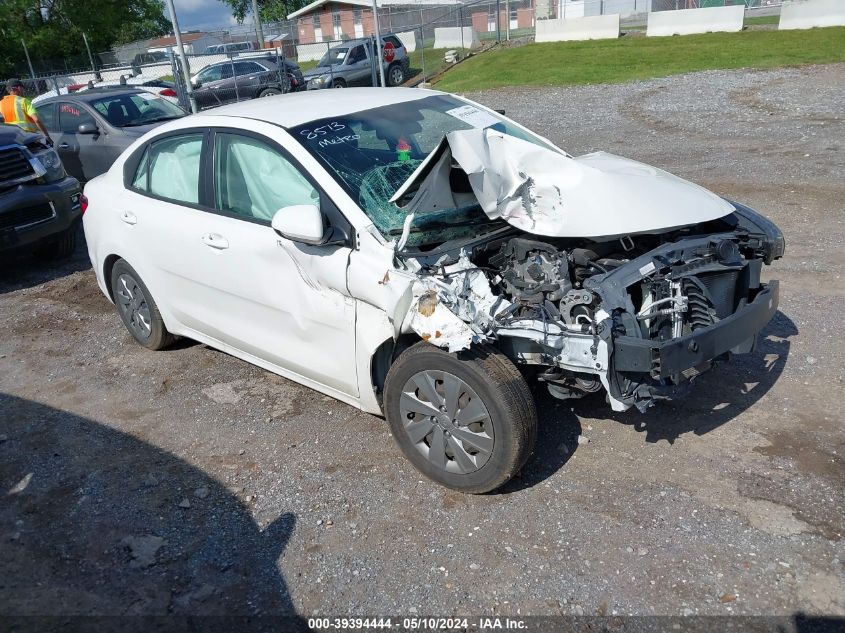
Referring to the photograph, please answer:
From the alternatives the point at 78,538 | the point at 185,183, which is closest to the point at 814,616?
the point at 78,538

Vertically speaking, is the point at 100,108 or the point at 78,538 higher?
the point at 100,108

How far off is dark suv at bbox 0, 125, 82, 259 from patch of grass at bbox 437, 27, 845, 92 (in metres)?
15.0

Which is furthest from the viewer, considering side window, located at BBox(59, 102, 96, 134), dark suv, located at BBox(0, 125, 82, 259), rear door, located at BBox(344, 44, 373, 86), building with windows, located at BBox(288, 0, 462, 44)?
building with windows, located at BBox(288, 0, 462, 44)

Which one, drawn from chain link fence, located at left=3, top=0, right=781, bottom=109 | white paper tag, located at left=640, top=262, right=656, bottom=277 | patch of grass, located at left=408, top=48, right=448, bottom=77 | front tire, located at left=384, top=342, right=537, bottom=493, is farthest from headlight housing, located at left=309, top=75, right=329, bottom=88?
white paper tag, located at left=640, top=262, right=656, bottom=277

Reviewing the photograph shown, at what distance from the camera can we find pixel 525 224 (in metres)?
3.61

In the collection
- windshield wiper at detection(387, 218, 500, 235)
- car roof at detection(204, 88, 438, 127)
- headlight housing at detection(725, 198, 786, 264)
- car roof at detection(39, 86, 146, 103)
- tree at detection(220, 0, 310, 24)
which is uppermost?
tree at detection(220, 0, 310, 24)

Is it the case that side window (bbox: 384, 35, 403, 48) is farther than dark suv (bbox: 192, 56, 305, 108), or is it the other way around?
side window (bbox: 384, 35, 403, 48)

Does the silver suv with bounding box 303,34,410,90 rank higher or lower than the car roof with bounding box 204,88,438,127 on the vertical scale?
lower

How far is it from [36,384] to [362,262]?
324cm

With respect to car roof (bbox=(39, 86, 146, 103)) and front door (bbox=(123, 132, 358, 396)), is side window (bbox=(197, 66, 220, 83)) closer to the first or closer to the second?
car roof (bbox=(39, 86, 146, 103))

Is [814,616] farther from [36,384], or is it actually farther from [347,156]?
[36,384]

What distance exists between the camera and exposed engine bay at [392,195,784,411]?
3.17 metres

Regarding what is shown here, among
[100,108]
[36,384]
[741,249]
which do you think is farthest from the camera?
[100,108]

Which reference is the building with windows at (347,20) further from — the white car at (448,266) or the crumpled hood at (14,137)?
the white car at (448,266)
